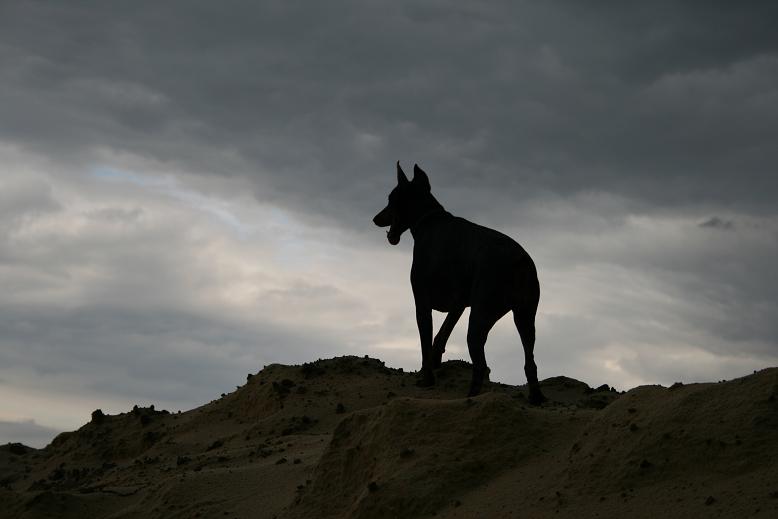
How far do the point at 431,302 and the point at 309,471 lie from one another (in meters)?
4.97

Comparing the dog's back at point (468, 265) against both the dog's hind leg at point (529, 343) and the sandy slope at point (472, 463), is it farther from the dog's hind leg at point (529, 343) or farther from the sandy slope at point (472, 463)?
the sandy slope at point (472, 463)

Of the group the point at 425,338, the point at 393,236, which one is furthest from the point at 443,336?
the point at 393,236

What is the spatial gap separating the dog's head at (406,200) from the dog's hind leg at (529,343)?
3695 millimetres

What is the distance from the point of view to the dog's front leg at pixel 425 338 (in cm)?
2091

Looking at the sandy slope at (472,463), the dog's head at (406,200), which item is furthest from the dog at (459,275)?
the sandy slope at (472,463)

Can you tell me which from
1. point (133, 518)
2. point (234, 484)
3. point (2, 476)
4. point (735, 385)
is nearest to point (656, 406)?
point (735, 385)

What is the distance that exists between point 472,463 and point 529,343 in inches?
201

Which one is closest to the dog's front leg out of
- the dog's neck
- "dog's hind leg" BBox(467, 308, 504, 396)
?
the dog's neck

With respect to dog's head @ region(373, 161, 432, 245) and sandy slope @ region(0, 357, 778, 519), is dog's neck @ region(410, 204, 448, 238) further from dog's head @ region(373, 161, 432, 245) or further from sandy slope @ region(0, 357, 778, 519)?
sandy slope @ region(0, 357, 778, 519)

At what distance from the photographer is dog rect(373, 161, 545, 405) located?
741 inches

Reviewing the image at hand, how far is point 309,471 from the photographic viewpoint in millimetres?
17188

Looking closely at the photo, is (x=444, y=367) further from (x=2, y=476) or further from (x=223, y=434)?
(x=2, y=476)

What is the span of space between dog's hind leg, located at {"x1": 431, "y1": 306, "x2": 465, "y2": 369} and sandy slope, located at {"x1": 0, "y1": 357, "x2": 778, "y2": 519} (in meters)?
0.35

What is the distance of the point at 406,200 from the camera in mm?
21844
